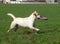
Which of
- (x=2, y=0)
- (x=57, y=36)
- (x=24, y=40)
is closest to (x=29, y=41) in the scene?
(x=24, y=40)

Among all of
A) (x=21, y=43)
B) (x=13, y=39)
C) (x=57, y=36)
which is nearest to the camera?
(x=21, y=43)

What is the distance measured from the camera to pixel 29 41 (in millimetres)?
8773

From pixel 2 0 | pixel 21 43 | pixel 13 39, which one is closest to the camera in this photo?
pixel 21 43

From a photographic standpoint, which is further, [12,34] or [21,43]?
[12,34]

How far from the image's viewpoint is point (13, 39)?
9227 mm

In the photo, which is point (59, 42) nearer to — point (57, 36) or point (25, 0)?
point (57, 36)

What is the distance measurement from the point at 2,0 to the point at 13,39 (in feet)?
159

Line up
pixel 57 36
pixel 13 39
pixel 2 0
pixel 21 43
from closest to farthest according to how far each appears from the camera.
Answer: pixel 21 43 < pixel 13 39 < pixel 57 36 < pixel 2 0

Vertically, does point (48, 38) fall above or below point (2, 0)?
above

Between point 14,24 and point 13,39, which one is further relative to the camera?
point 14,24

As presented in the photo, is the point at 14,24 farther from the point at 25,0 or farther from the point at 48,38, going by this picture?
the point at 25,0

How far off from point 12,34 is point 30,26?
69 centimetres

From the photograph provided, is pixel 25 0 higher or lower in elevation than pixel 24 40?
lower

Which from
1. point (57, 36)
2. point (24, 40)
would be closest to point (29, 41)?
point (24, 40)
